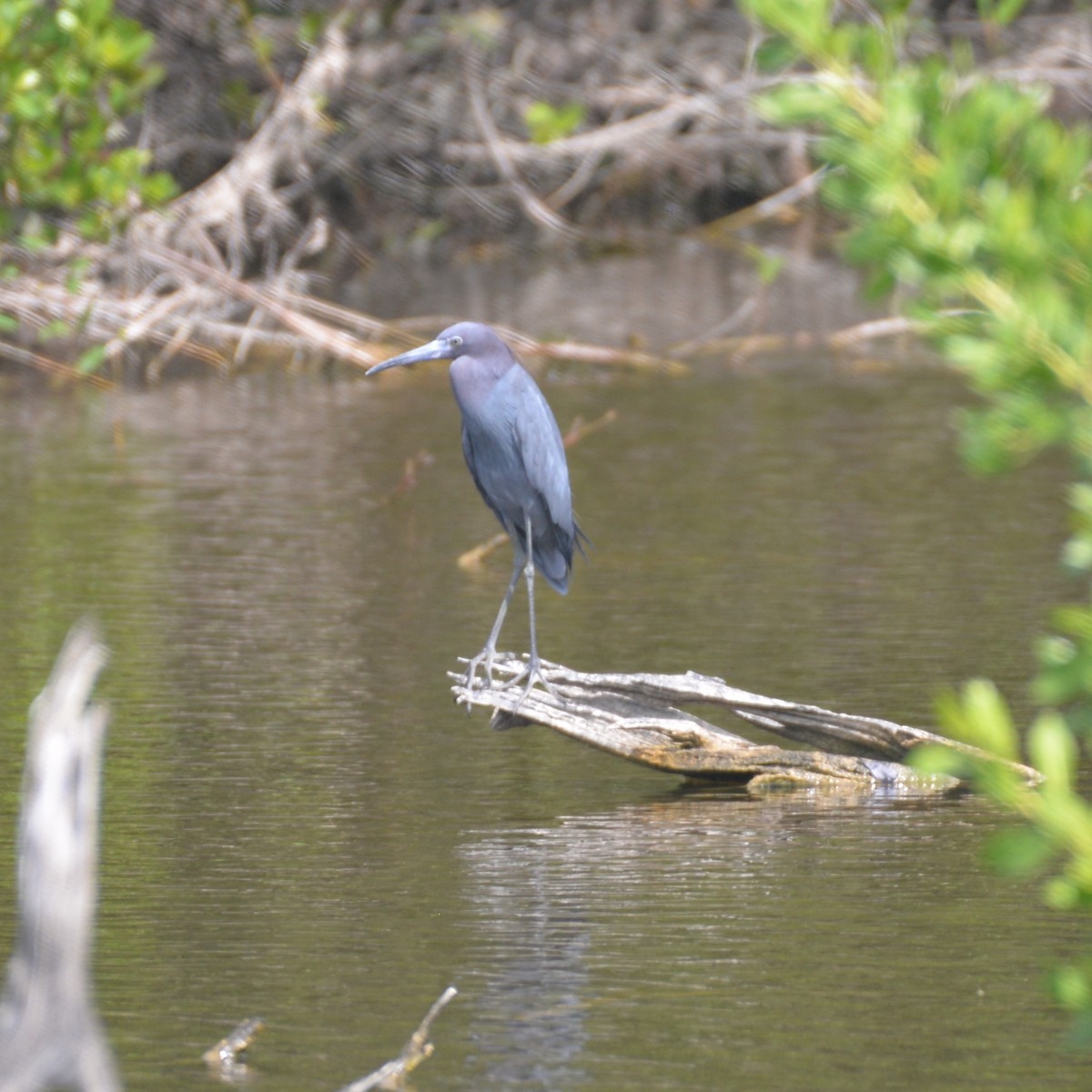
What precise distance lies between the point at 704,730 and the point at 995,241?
13.7ft

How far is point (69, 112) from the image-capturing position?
1290 cm

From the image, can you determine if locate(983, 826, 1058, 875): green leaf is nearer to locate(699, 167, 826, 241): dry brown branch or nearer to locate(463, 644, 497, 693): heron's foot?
locate(463, 644, 497, 693): heron's foot

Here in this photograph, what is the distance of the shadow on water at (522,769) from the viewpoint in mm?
4133

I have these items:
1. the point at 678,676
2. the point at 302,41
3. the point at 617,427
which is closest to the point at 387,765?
the point at 678,676

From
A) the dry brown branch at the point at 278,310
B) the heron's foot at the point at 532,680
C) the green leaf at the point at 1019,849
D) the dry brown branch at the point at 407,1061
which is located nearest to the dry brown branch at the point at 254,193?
the dry brown branch at the point at 278,310

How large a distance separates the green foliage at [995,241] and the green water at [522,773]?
2001 mm

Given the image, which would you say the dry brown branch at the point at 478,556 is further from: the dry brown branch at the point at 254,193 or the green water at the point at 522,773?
the dry brown branch at the point at 254,193

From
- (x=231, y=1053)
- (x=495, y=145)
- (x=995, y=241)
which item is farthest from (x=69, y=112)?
(x=995, y=241)

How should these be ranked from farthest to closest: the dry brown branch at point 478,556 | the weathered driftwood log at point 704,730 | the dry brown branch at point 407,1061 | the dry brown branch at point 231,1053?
the dry brown branch at point 478,556, the weathered driftwood log at point 704,730, the dry brown branch at point 231,1053, the dry brown branch at point 407,1061

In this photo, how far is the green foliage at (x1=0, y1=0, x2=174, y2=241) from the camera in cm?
1187

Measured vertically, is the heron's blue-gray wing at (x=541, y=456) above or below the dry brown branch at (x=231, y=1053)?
above

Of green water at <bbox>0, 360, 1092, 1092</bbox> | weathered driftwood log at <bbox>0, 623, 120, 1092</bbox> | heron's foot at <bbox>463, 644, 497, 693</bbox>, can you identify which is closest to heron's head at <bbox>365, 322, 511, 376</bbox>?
heron's foot at <bbox>463, 644, 497, 693</bbox>

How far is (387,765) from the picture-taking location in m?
6.21

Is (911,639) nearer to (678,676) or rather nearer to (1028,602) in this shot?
(1028,602)
